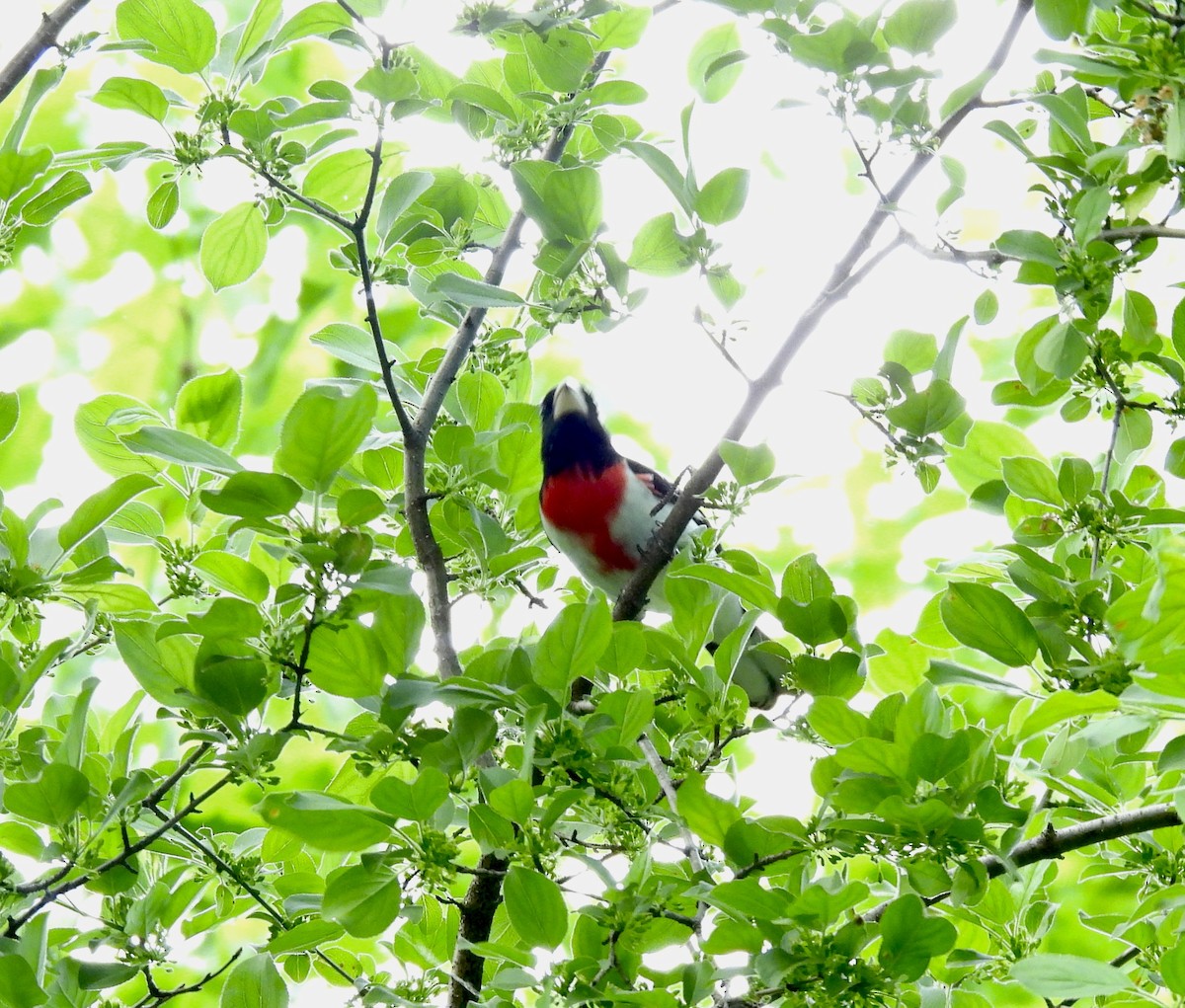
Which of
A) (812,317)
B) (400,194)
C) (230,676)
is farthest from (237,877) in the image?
(812,317)

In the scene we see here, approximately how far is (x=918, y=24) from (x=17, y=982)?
1.39 meters

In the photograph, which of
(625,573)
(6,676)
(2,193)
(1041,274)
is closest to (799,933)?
(1041,274)

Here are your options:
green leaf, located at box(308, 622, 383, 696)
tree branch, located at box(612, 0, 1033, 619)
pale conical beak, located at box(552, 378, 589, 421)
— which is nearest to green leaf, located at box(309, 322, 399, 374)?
tree branch, located at box(612, 0, 1033, 619)

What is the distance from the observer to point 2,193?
57.9 inches

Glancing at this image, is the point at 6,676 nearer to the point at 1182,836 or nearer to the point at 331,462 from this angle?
the point at 331,462

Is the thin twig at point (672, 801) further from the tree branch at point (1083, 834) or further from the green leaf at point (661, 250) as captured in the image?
the green leaf at point (661, 250)

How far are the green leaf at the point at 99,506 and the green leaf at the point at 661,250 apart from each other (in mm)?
632

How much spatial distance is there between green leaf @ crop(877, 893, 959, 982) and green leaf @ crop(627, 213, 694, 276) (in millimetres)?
774

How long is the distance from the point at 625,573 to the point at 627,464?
35cm

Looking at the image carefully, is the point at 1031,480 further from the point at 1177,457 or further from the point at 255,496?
the point at 255,496

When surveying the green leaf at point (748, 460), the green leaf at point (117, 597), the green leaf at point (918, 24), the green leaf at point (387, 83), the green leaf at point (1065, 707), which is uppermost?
the green leaf at point (918, 24)

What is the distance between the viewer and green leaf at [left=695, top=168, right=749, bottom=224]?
134 centimetres

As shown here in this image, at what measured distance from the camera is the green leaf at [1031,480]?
52.3 inches

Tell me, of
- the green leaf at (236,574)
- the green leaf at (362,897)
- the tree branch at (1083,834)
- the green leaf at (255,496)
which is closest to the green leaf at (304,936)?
the green leaf at (362,897)
